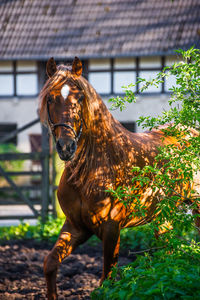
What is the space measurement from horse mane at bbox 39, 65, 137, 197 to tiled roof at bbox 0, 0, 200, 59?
33.2ft

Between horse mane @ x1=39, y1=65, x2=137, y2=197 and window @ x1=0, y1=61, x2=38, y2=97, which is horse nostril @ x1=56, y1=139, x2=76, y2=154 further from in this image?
window @ x1=0, y1=61, x2=38, y2=97

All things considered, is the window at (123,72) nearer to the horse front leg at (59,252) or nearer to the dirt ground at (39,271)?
the dirt ground at (39,271)

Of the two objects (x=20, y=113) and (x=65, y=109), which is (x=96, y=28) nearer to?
(x=20, y=113)

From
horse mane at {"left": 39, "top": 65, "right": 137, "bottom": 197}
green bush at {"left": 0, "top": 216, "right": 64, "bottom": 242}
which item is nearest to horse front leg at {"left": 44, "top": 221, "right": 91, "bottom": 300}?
horse mane at {"left": 39, "top": 65, "right": 137, "bottom": 197}

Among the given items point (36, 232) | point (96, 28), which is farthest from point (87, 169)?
point (96, 28)

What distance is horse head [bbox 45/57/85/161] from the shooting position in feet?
9.09

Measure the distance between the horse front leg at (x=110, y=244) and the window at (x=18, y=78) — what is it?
1390 centimetres

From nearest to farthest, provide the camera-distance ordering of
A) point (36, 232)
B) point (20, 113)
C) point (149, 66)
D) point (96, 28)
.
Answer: point (36, 232)
point (96, 28)
point (149, 66)
point (20, 113)

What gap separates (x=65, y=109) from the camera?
2.87 meters

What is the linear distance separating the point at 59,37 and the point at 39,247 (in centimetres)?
906

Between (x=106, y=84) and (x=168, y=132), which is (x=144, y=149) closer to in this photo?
(x=168, y=132)

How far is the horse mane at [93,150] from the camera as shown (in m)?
3.09

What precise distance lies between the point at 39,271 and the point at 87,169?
2.50 meters

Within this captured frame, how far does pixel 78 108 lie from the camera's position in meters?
2.95
